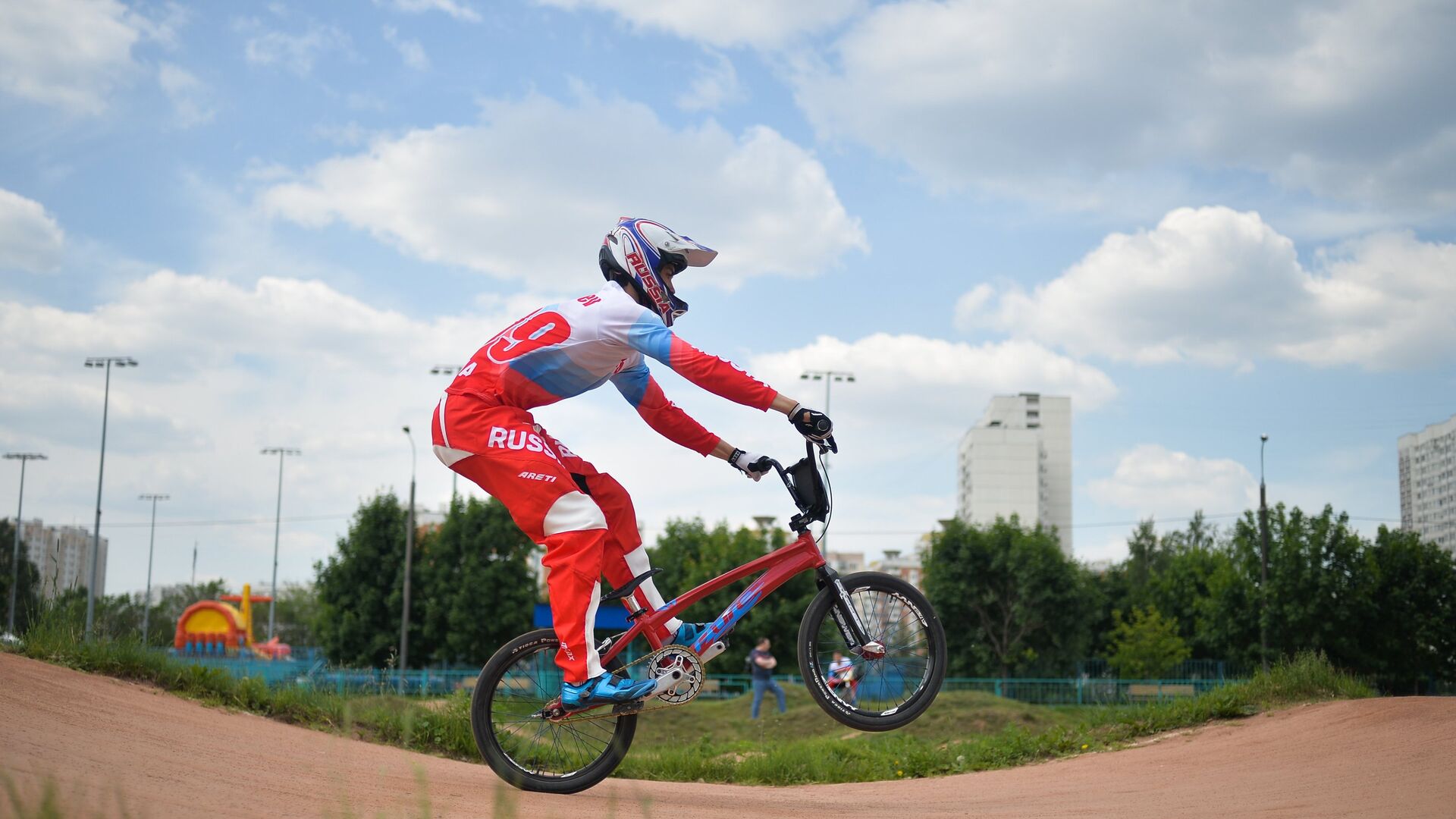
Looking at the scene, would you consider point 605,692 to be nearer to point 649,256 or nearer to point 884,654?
point 884,654

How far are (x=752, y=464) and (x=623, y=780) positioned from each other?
2915 mm

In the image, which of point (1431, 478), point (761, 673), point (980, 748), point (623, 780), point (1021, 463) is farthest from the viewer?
point (1021, 463)

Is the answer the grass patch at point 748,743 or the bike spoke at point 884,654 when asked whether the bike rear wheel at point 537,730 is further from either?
the grass patch at point 748,743

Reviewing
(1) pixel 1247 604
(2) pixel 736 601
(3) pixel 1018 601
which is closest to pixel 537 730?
(2) pixel 736 601

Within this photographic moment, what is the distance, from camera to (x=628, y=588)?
249 inches

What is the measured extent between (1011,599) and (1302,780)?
42.2m

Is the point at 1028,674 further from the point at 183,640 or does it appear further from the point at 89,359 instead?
the point at 89,359

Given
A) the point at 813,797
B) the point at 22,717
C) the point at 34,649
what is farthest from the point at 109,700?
the point at 813,797

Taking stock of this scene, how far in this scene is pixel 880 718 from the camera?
644cm

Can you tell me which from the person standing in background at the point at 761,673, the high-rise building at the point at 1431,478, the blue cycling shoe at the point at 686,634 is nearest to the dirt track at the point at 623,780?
the blue cycling shoe at the point at 686,634

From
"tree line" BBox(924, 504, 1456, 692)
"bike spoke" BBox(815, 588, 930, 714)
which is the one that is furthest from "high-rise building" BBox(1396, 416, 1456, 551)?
"bike spoke" BBox(815, 588, 930, 714)

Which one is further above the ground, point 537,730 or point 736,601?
point 736,601

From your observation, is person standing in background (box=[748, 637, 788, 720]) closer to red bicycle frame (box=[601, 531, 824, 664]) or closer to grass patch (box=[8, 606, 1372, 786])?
grass patch (box=[8, 606, 1372, 786])

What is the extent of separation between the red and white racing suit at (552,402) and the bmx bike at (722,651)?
29 cm
